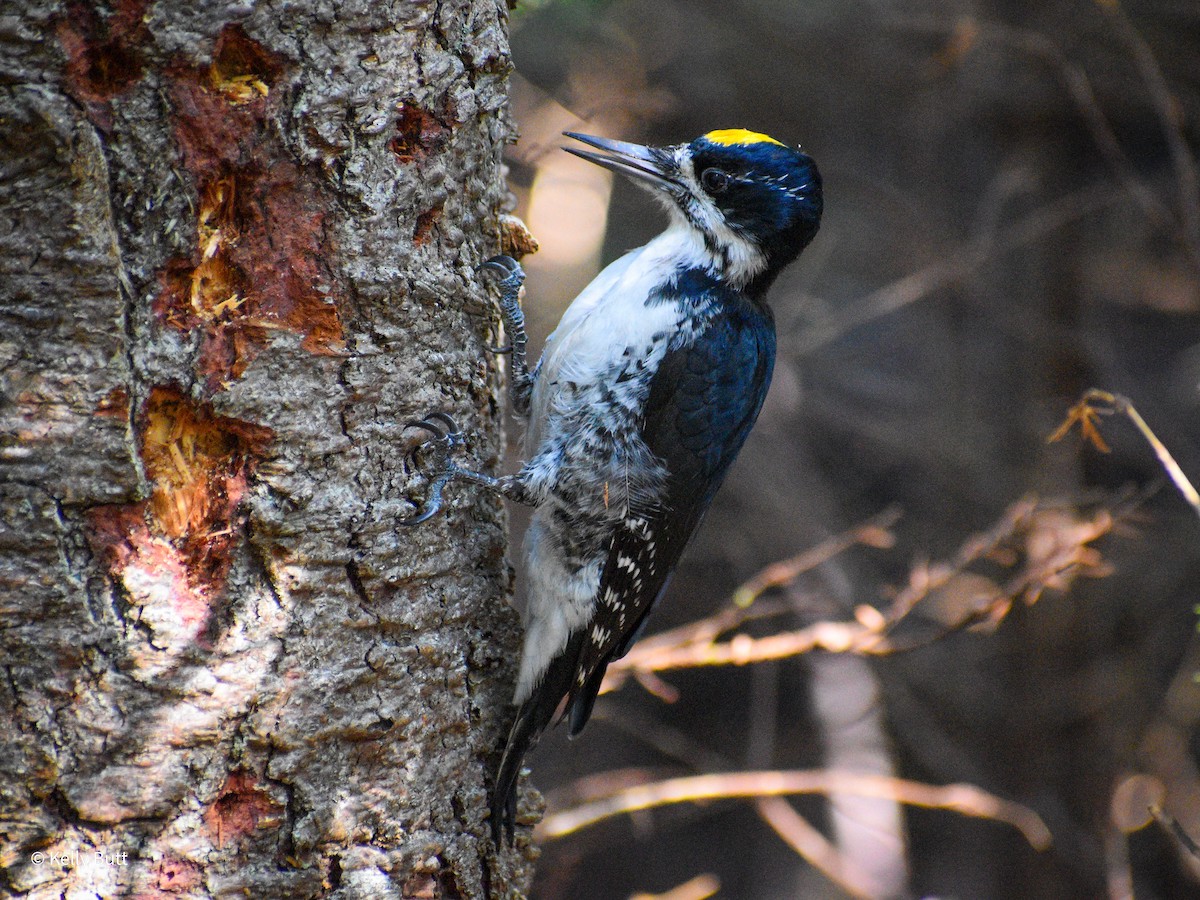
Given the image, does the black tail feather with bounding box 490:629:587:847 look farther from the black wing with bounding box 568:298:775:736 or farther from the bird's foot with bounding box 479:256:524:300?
the bird's foot with bounding box 479:256:524:300

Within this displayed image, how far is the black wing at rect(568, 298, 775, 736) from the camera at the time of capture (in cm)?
262

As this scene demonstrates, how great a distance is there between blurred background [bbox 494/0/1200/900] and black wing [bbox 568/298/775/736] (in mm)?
1986

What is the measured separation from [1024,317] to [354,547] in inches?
166

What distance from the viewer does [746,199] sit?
2.94m

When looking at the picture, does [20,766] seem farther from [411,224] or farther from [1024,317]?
[1024,317]

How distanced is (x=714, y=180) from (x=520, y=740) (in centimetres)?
161

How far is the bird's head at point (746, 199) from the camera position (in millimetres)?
2936

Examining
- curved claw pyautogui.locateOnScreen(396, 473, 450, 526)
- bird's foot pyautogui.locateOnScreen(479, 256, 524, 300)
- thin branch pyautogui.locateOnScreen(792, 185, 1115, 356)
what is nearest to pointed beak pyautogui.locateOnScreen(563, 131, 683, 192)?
bird's foot pyautogui.locateOnScreen(479, 256, 524, 300)

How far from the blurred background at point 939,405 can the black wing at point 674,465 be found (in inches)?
78.2

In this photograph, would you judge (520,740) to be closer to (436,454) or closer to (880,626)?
(436,454)

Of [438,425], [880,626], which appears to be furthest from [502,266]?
[880,626]

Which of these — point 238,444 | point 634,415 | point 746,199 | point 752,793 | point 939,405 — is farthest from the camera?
point 939,405

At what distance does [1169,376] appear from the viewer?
602cm

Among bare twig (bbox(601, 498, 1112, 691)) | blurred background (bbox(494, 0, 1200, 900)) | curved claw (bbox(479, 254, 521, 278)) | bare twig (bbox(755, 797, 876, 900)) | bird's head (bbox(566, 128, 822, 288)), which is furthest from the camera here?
blurred background (bbox(494, 0, 1200, 900))
